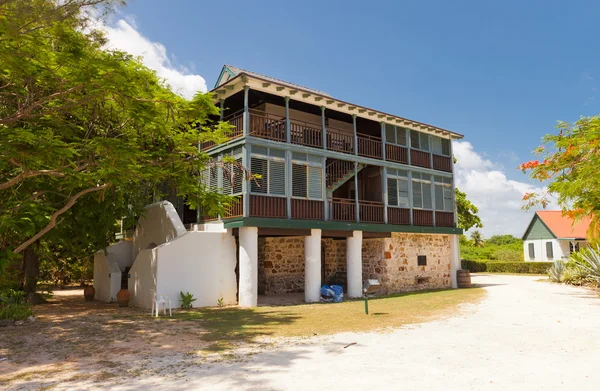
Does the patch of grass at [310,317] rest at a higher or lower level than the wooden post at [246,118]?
lower

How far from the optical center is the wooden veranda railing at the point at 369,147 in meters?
17.3

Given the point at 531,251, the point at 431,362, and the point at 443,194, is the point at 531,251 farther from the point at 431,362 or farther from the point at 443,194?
the point at 431,362

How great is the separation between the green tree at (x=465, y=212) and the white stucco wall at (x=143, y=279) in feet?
76.7

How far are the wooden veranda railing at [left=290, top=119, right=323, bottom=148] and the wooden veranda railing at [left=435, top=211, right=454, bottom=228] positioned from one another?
673 cm

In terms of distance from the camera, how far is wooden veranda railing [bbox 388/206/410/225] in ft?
57.5

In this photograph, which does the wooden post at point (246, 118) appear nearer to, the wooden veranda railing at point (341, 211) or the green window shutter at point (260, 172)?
the green window shutter at point (260, 172)

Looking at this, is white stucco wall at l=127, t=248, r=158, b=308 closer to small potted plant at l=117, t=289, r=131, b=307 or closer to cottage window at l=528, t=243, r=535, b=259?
small potted plant at l=117, t=289, r=131, b=307

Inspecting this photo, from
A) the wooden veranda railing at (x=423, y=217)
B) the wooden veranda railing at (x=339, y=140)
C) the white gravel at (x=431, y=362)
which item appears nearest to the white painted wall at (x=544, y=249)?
the wooden veranda railing at (x=423, y=217)

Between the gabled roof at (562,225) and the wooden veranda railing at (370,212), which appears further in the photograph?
the gabled roof at (562,225)

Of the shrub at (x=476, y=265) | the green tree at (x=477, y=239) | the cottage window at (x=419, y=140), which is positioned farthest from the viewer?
the green tree at (x=477, y=239)

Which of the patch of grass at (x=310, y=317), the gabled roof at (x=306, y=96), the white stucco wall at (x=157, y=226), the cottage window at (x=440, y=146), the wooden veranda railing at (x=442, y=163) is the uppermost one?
the gabled roof at (x=306, y=96)

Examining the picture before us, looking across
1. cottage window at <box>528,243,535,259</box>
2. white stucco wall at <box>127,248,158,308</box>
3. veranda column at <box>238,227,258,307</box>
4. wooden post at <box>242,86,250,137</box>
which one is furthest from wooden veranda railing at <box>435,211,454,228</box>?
cottage window at <box>528,243,535,259</box>

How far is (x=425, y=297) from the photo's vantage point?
15414 mm

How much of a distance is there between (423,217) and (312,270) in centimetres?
639
